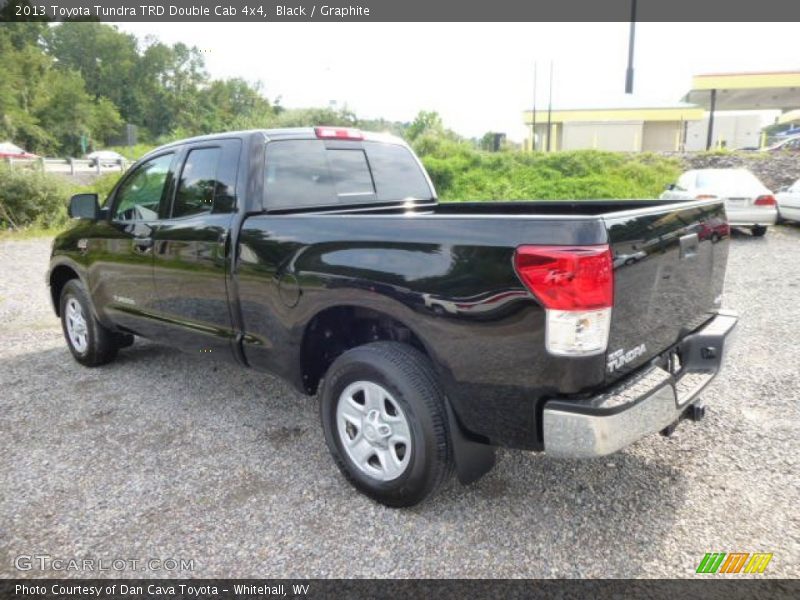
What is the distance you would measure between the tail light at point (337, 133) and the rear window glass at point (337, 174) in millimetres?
59

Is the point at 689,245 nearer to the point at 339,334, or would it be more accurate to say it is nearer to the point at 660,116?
the point at 339,334

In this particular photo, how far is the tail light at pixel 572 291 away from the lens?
2193 millimetres

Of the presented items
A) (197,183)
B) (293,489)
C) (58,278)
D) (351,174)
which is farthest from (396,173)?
(58,278)

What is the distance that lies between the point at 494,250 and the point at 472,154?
23515mm

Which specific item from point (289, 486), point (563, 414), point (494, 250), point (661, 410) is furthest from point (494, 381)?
point (289, 486)

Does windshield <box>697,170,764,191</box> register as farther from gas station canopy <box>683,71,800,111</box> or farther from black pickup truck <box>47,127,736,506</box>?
gas station canopy <box>683,71,800,111</box>

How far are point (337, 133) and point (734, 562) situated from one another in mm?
3287

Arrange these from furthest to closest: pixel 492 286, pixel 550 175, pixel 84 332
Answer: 1. pixel 550 175
2. pixel 84 332
3. pixel 492 286

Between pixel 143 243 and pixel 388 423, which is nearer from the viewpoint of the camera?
pixel 388 423

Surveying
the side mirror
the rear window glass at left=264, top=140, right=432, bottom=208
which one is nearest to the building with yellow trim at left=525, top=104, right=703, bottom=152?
the rear window glass at left=264, top=140, right=432, bottom=208

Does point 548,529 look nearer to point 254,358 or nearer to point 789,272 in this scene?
point 254,358

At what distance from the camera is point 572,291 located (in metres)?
2.20

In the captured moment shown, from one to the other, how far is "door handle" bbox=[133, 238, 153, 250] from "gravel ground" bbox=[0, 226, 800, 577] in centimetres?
117

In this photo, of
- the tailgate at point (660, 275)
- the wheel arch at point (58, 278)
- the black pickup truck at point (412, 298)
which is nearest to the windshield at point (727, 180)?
Result: the black pickup truck at point (412, 298)
